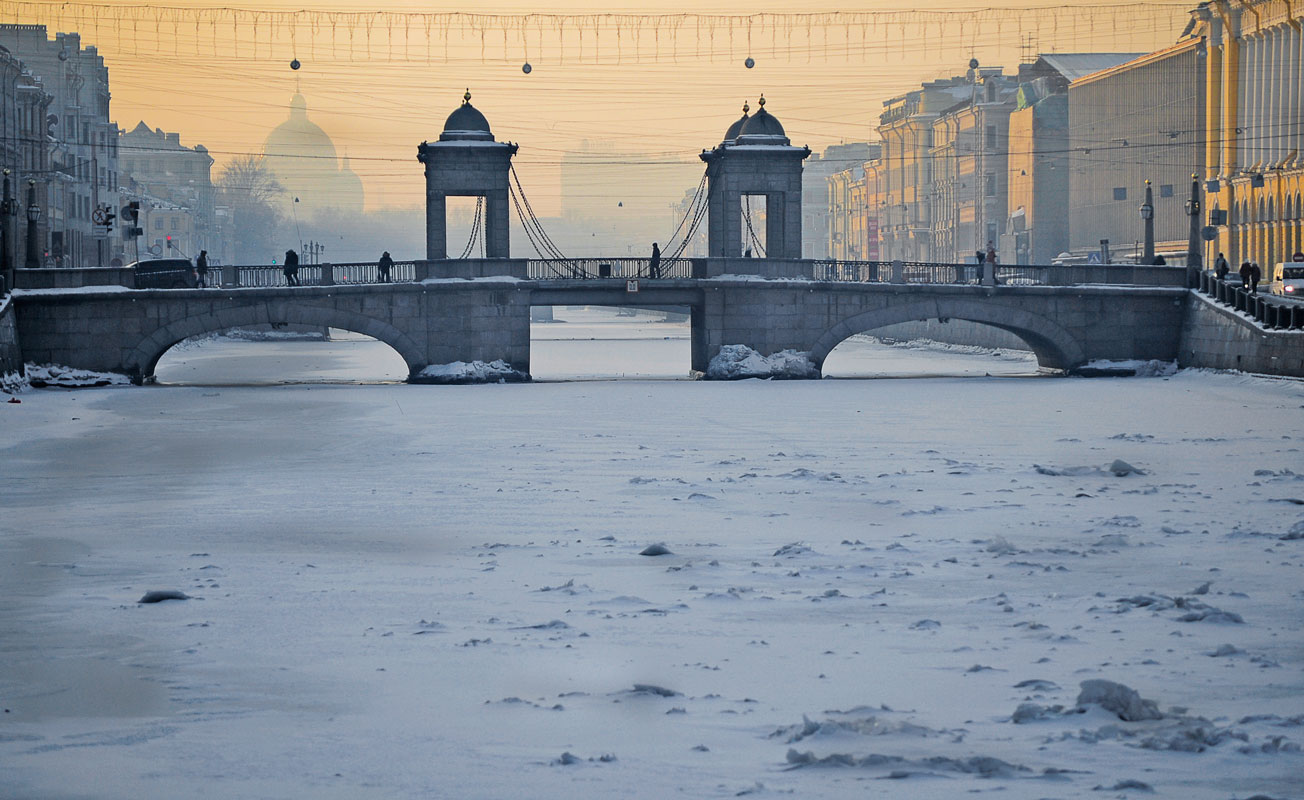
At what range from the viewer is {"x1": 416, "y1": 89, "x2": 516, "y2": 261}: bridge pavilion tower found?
55.2 m

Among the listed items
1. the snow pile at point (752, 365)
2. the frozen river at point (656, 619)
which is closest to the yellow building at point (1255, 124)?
the snow pile at point (752, 365)

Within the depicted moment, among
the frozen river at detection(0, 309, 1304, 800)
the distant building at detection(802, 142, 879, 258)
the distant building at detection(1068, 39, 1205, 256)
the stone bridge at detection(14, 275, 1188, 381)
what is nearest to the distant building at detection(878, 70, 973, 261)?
the distant building at detection(1068, 39, 1205, 256)

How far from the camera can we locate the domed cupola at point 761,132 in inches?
2259

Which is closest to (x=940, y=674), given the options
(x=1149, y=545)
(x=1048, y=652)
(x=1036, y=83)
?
(x=1048, y=652)

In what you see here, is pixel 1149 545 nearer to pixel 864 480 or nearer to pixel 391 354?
pixel 864 480

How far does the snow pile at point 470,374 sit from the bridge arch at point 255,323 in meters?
0.62

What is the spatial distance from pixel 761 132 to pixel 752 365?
7806mm

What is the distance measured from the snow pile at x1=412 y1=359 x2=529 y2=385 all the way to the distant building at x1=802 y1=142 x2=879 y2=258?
115601 mm

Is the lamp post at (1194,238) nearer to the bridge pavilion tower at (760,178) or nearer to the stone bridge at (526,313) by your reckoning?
the stone bridge at (526,313)

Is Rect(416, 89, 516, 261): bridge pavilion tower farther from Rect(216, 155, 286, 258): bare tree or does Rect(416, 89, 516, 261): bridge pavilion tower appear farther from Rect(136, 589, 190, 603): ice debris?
Rect(216, 155, 286, 258): bare tree

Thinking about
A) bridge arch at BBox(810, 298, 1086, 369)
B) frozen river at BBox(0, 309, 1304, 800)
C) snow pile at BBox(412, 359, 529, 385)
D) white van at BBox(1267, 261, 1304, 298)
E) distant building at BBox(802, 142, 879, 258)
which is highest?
distant building at BBox(802, 142, 879, 258)

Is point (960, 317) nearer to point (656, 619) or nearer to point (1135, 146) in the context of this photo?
point (656, 619)

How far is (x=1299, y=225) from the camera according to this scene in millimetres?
75562

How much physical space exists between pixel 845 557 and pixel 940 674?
17.8ft
